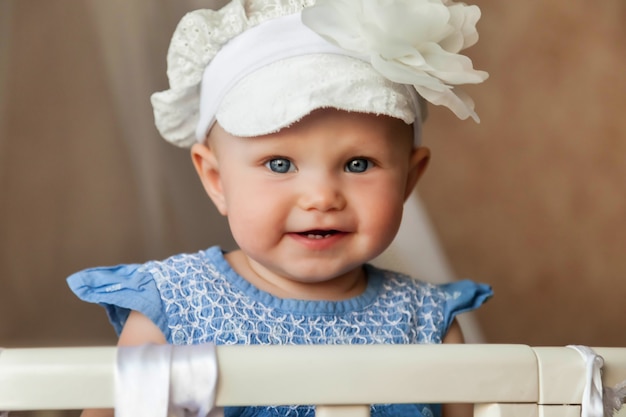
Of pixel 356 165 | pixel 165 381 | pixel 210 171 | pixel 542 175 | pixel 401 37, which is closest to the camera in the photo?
pixel 165 381

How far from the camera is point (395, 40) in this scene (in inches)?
33.3

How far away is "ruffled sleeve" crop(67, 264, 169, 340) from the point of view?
0.95 m

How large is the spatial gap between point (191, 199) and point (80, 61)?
267 millimetres

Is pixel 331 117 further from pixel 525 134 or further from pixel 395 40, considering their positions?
pixel 525 134

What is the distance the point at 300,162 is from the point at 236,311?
0.20 metres

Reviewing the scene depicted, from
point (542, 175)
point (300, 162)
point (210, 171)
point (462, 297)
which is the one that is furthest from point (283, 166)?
point (542, 175)

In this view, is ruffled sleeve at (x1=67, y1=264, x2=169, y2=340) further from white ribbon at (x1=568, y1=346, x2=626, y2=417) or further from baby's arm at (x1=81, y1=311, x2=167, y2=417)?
white ribbon at (x1=568, y1=346, x2=626, y2=417)

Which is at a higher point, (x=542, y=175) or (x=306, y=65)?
(x=306, y=65)

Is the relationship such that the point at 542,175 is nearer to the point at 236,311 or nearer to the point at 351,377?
the point at 236,311

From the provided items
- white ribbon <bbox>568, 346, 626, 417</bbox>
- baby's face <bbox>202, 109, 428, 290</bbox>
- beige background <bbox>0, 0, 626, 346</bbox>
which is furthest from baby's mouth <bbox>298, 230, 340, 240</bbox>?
beige background <bbox>0, 0, 626, 346</bbox>

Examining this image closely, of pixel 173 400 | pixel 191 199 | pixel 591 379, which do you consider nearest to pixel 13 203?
pixel 191 199

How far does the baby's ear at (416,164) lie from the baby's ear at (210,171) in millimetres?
233

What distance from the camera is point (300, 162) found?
922mm

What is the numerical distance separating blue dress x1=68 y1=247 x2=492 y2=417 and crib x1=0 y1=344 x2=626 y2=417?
0.33 metres
